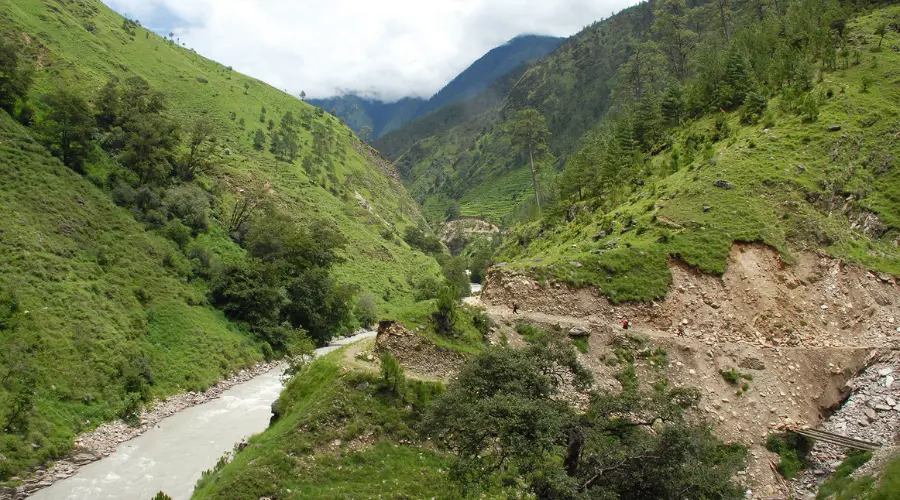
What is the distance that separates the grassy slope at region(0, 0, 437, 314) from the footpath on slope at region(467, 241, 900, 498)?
57.0 m

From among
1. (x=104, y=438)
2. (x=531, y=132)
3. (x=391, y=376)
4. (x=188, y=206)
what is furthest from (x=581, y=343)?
(x=188, y=206)

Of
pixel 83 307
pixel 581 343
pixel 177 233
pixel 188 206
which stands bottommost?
pixel 581 343

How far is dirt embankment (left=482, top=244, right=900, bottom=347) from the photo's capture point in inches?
1173

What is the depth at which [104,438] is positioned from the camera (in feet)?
110

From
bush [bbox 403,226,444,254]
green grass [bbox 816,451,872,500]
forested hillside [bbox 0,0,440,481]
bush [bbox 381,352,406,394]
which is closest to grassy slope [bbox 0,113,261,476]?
forested hillside [bbox 0,0,440,481]

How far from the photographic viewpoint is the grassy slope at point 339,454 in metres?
19.7

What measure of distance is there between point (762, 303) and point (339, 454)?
27.0m

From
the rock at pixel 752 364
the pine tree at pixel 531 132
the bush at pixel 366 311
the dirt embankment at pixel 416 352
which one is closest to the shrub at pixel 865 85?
the rock at pixel 752 364

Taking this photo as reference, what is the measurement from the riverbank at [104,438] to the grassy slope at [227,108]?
124 feet

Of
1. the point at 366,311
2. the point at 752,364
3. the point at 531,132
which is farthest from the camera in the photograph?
the point at 366,311

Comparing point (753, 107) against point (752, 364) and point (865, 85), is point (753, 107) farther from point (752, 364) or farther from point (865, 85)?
point (752, 364)

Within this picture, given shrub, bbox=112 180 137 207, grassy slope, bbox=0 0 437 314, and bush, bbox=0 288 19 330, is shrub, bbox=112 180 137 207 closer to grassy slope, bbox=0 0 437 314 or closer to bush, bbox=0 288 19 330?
grassy slope, bbox=0 0 437 314

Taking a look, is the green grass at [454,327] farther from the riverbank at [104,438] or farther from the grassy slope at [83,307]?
the grassy slope at [83,307]

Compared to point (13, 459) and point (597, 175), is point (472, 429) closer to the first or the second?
point (13, 459)
